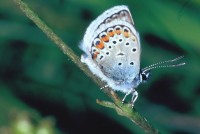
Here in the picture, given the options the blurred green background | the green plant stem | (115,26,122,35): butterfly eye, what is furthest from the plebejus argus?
the green plant stem

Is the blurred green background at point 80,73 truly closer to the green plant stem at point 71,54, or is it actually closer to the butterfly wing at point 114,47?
the butterfly wing at point 114,47

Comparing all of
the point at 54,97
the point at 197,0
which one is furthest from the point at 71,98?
the point at 197,0

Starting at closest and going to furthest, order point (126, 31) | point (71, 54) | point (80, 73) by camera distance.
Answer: point (71, 54) < point (126, 31) < point (80, 73)

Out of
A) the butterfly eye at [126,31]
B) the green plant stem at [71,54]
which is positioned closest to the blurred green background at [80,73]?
the butterfly eye at [126,31]

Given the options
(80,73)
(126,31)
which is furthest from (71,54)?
(80,73)

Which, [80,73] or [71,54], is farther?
[80,73]

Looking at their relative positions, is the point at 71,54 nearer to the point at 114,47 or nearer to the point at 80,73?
the point at 114,47

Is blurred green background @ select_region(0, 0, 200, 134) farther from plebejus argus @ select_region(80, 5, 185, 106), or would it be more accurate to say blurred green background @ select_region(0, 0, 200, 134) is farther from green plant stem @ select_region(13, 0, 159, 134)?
green plant stem @ select_region(13, 0, 159, 134)

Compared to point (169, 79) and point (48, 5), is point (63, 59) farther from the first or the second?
point (169, 79)
